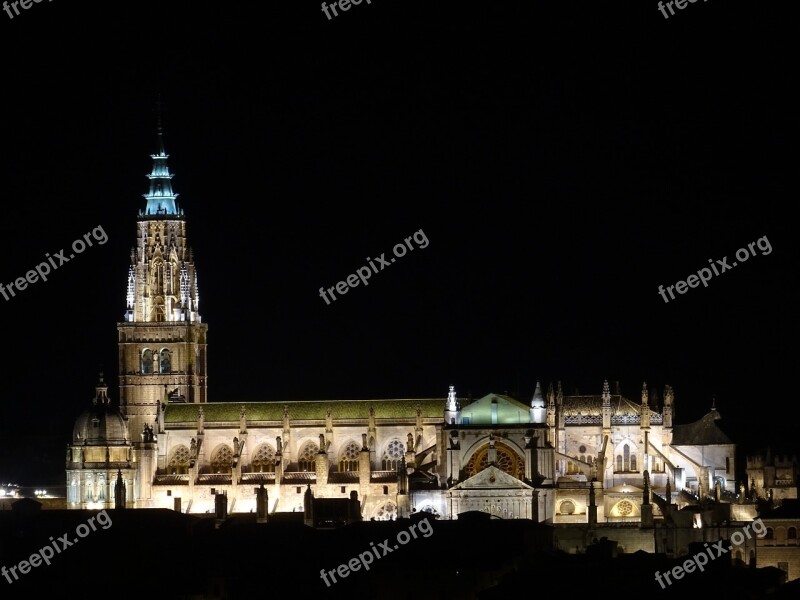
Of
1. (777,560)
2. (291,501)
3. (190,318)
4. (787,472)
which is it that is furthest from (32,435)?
(777,560)

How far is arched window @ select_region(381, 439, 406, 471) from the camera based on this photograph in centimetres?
15150

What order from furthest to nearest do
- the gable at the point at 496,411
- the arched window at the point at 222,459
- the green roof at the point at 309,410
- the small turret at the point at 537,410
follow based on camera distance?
the green roof at the point at 309,410 → the arched window at the point at 222,459 → the gable at the point at 496,411 → the small turret at the point at 537,410

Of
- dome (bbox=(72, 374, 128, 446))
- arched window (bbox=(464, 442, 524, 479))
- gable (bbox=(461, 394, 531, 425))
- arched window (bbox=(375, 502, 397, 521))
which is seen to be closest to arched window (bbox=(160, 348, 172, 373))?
dome (bbox=(72, 374, 128, 446))

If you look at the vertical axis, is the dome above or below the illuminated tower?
below

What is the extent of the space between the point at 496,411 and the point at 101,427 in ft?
80.7

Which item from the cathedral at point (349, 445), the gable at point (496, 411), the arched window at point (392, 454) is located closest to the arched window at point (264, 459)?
the cathedral at point (349, 445)

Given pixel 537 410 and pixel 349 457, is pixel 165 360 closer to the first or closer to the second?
pixel 349 457

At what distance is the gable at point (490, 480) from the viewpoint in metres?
139

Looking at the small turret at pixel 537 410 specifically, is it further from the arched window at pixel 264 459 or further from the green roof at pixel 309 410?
the arched window at pixel 264 459

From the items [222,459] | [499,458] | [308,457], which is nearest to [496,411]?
[499,458]

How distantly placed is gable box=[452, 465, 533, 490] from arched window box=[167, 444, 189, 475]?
Result: 20.4 m

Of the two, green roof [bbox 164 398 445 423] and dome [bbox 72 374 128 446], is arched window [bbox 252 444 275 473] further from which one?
dome [bbox 72 374 128 446]

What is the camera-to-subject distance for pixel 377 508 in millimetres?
147250

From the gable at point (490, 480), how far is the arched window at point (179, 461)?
804 inches
